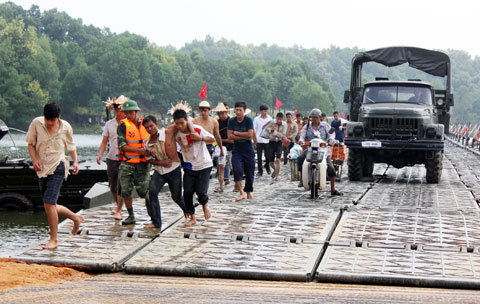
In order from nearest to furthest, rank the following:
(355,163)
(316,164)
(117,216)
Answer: (117,216), (316,164), (355,163)

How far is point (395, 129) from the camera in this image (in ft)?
58.1

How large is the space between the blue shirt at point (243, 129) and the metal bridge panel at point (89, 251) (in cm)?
468

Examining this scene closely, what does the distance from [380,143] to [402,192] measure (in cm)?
213

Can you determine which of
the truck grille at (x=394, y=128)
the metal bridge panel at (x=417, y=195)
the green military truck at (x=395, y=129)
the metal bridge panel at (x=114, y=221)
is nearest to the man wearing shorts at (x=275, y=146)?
the green military truck at (x=395, y=129)

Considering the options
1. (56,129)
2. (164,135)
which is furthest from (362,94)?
(56,129)

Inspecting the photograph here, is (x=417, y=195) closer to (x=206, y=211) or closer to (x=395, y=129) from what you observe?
(x=395, y=129)

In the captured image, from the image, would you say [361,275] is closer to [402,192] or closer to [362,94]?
[402,192]

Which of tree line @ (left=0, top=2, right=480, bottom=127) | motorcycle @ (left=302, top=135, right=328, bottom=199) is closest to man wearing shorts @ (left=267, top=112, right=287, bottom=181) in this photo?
motorcycle @ (left=302, top=135, right=328, bottom=199)

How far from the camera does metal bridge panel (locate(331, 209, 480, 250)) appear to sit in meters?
9.57

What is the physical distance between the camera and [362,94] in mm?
19172

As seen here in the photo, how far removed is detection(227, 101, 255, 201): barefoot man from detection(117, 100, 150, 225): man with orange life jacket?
337 centimetres

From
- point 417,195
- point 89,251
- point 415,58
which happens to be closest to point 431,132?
point 417,195

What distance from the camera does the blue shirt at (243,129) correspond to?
13.8 metres

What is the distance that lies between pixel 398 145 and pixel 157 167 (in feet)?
28.4
